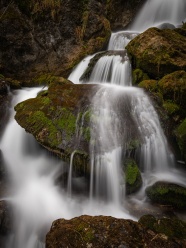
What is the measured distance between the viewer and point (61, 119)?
602cm

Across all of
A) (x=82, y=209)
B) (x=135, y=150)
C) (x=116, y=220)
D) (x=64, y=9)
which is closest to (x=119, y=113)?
(x=135, y=150)

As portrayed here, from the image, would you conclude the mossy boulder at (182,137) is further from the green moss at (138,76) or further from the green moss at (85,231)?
the green moss at (85,231)

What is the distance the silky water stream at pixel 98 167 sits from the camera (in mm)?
4891

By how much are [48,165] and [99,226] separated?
10.5ft

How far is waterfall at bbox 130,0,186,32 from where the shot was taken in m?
16.1

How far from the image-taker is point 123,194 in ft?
17.4

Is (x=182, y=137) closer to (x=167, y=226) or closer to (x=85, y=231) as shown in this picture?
(x=167, y=226)

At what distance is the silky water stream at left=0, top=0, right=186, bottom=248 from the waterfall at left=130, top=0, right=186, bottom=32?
1099cm

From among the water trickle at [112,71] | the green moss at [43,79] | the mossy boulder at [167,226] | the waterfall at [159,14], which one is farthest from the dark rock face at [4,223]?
the waterfall at [159,14]

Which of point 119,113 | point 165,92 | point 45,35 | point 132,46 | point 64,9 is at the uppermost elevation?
point 64,9

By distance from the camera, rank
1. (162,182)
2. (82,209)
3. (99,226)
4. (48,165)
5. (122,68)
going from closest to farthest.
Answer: (99,226) → (82,209) → (162,182) → (48,165) → (122,68)

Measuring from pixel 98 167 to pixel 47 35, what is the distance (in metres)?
8.50

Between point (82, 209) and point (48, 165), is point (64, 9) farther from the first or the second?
point (82, 209)

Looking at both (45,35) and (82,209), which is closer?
(82,209)
